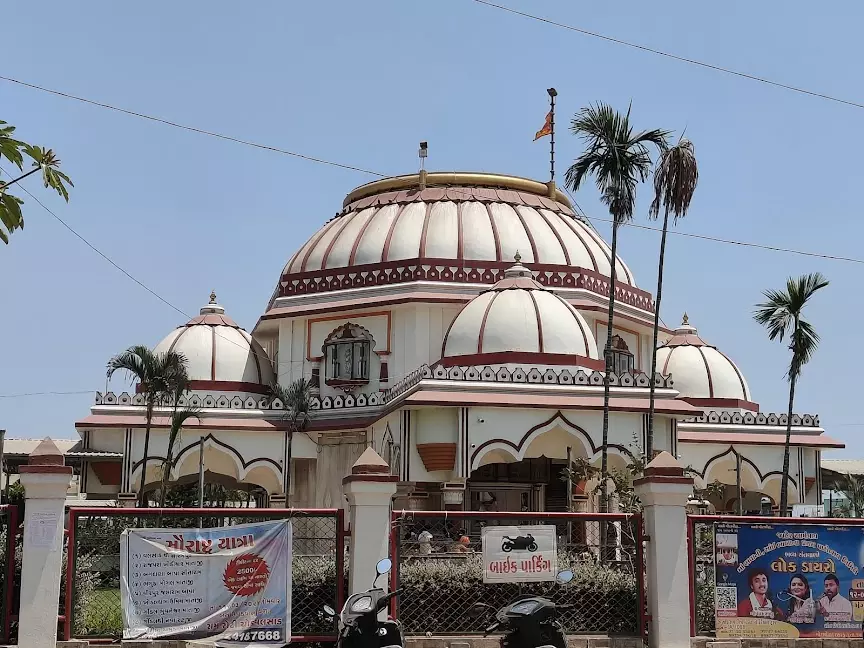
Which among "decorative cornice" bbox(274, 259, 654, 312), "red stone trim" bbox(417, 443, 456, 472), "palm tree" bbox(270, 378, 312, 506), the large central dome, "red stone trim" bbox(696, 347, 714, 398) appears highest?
the large central dome

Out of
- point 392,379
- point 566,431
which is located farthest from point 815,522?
point 392,379

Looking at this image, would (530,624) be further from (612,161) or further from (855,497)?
(855,497)

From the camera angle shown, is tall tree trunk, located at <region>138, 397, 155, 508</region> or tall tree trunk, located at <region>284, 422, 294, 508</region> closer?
tall tree trunk, located at <region>138, 397, 155, 508</region>

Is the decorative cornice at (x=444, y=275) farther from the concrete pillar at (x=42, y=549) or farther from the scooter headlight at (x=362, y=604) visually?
the scooter headlight at (x=362, y=604)

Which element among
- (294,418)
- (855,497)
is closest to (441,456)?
(294,418)

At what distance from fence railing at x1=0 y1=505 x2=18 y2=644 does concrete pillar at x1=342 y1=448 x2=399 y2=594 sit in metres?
3.09

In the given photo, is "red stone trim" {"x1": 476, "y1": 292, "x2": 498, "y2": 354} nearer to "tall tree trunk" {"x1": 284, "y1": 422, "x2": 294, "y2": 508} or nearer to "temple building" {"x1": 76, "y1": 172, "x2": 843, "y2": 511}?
"temple building" {"x1": 76, "y1": 172, "x2": 843, "y2": 511}

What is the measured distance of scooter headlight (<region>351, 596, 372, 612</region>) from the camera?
959 centimetres

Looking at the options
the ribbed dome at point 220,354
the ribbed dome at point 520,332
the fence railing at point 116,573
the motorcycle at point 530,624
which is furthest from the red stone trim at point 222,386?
the motorcycle at point 530,624

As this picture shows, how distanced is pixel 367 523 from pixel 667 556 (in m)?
3.01

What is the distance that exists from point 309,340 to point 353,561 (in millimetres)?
19729

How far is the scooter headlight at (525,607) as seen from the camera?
983 cm

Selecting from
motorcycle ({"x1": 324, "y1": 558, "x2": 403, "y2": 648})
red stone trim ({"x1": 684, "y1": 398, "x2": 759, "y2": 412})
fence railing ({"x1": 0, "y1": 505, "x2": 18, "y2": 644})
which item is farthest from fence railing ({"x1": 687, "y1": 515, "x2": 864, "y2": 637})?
red stone trim ({"x1": 684, "y1": 398, "x2": 759, "y2": 412})

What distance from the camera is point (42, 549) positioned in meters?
11.2
